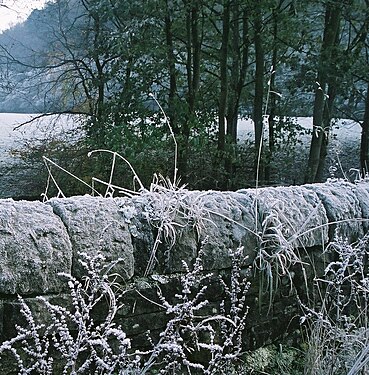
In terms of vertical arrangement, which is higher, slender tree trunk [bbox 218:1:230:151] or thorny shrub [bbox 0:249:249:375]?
slender tree trunk [bbox 218:1:230:151]

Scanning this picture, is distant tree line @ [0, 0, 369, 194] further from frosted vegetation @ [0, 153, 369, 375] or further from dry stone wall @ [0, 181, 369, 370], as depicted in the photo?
frosted vegetation @ [0, 153, 369, 375]

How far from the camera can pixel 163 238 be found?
1797 mm

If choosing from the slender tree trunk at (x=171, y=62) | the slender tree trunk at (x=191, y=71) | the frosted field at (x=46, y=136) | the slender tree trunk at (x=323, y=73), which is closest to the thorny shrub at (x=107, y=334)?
the slender tree trunk at (x=191, y=71)

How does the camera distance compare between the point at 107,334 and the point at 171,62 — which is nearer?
the point at 107,334

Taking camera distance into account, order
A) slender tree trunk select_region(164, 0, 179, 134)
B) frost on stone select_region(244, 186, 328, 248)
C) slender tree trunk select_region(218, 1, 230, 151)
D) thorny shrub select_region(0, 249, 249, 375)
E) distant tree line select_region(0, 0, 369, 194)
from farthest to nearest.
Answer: slender tree trunk select_region(218, 1, 230, 151) → slender tree trunk select_region(164, 0, 179, 134) → distant tree line select_region(0, 0, 369, 194) → frost on stone select_region(244, 186, 328, 248) → thorny shrub select_region(0, 249, 249, 375)

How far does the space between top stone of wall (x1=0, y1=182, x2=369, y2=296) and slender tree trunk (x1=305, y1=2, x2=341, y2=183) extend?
162 inches

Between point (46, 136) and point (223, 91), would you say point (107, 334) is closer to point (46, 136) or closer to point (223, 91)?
point (223, 91)

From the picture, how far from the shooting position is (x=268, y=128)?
789cm

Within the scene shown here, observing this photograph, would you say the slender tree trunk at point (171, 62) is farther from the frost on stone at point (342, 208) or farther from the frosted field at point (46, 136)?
the frost on stone at point (342, 208)

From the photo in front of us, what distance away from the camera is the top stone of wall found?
1.53 meters

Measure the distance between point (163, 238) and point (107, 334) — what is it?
473mm

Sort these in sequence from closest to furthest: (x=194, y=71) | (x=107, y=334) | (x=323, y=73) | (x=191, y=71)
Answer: (x=107, y=334) < (x=323, y=73) < (x=194, y=71) < (x=191, y=71)

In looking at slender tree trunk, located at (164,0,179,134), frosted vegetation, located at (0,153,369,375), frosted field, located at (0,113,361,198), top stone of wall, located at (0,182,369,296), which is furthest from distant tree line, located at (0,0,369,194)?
frosted vegetation, located at (0,153,369,375)

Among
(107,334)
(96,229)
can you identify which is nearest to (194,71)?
(96,229)
